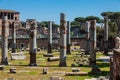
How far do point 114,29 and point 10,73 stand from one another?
152 feet

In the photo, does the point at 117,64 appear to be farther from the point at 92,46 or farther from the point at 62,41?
the point at 62,41

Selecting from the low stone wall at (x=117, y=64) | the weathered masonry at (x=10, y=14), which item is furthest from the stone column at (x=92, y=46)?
the weathered masonry at (x=10, y=14)

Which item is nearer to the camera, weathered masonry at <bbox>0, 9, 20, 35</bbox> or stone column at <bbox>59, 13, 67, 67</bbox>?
stone column at <bbox>59, 13, 67, 67</bbox>

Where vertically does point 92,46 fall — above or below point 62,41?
below

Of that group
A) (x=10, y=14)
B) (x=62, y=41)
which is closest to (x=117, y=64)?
(x=62, y=41)

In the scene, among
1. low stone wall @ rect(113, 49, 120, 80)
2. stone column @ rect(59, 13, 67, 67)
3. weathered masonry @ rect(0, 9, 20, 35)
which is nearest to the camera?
low stone wall @ rect(113, 49, 120, 80)

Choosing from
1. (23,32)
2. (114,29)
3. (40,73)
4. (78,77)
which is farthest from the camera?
(23,32)

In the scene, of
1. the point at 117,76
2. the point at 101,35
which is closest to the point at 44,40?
the point at 101,35

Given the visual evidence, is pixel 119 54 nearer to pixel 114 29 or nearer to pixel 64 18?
pixel 64 18

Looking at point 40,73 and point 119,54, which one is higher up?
point 119,54

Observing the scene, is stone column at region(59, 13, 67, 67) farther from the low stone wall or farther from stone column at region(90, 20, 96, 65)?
the low stone wall

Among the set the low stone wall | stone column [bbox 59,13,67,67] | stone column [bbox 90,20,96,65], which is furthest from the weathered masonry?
the low stone wall

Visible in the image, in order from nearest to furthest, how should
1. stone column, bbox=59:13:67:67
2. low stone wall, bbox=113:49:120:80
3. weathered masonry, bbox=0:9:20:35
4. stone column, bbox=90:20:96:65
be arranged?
low stone wall, bbox=113:49:120:80 → stone column, bbox=90:20:96:65 → stone column, bbox=59:13:67:67 → weathered masonry, bbox=0:9:20:35

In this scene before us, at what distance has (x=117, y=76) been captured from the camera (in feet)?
34.0
